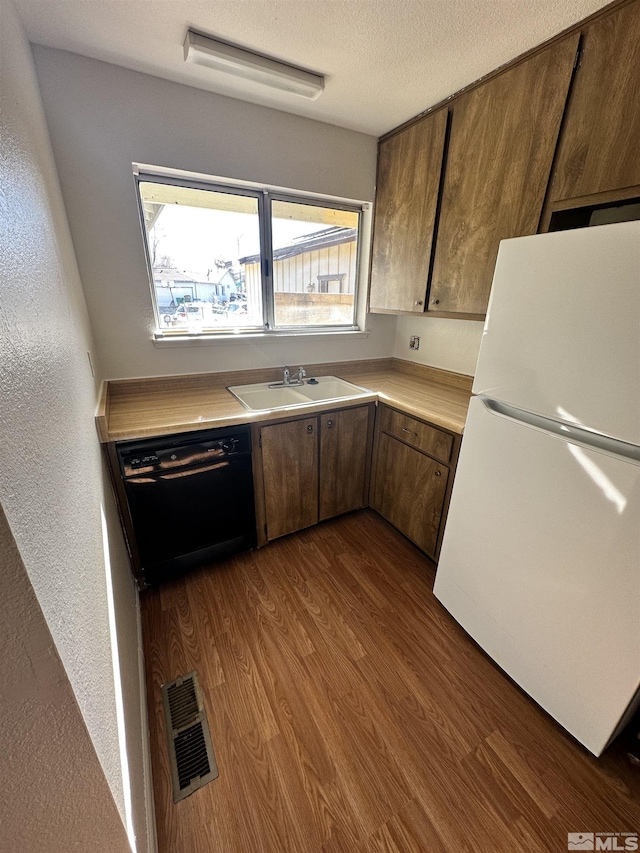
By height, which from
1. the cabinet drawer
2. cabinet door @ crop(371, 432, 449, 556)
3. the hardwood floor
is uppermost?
the cabinet drawer

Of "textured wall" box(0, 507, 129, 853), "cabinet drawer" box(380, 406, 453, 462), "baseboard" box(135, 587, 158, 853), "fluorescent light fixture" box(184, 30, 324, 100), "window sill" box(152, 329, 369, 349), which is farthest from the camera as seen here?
"window sill" box(152, 329, 369, 349)

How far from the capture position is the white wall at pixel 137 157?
151 centimetres

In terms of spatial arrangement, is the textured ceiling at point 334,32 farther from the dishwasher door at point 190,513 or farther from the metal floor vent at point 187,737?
the metal floor vent at point 187,737

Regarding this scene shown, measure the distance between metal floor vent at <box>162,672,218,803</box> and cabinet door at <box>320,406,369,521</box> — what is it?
1139 mm

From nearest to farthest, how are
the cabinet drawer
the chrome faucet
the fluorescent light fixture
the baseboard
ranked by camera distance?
1. the baseboard
2. the fluorescent light fixture
3. the cabinet drawer
4. the chrome faucet

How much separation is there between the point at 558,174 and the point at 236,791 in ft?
8.21

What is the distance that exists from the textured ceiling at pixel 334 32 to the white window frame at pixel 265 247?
39 cm

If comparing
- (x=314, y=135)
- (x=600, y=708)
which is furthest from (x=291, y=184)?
(x=600, y=708)

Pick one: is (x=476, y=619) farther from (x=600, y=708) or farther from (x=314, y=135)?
(x=314, y=135)

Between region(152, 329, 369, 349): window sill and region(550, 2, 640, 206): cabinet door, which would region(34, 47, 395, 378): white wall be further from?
region(550, 2, 640, 206): cabinet door

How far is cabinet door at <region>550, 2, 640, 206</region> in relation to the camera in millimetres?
1125

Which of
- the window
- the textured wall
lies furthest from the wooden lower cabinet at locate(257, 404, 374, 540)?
the textured wall

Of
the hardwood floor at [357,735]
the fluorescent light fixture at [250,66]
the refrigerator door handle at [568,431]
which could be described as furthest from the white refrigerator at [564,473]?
the fluorescent light fixture at [250,66]

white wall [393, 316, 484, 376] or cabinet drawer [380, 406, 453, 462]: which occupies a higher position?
white wall [393, 316, 484, 376]
